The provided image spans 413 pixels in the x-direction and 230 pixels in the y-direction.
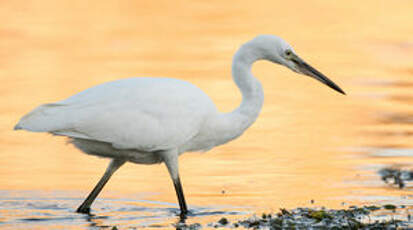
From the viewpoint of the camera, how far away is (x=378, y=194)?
386 inches

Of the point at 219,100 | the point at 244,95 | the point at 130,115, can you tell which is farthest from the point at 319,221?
the point at 219,100

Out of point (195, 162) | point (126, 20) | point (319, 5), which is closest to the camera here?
point (195, 162)

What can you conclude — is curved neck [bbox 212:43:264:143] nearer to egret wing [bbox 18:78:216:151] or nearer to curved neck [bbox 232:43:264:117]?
curved neck [bbox 232:43:264:117]

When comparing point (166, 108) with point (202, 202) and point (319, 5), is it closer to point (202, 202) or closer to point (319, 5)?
point (202, 202)

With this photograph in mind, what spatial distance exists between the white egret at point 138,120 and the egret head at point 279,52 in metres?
0.01

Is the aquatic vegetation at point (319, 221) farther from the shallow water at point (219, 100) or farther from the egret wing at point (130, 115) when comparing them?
the egret wing at point (130, 115)

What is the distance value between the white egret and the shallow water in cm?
57

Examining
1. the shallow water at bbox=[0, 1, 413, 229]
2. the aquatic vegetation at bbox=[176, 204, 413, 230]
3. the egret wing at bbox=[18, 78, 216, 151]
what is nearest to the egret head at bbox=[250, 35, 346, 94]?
the egret wing at bbox=[18, 78, 216, 151]

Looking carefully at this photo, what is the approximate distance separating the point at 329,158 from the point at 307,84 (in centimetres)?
472

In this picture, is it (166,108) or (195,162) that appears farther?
(195,162)

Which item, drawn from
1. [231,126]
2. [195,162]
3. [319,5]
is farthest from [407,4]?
[231,126]

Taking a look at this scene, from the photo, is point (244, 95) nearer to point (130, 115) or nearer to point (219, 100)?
point (130, 115)

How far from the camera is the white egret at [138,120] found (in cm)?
874

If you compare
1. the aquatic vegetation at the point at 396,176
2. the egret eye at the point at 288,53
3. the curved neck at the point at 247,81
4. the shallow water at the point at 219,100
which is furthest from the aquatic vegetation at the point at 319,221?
the egret eye at the point at 288,53
